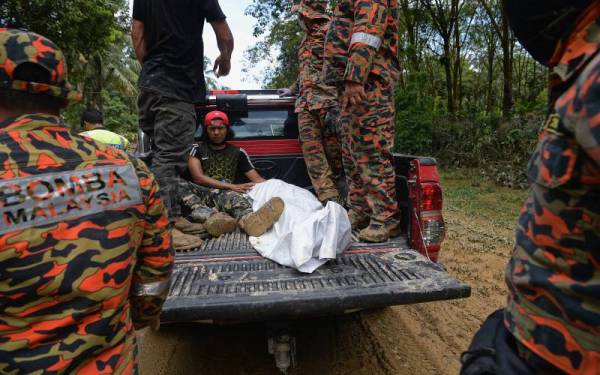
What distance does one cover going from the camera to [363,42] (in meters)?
2.80

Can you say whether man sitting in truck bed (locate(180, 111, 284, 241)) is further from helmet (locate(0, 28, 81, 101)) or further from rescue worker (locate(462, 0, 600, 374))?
rescue worker (locate(462, 0, 600, 374))

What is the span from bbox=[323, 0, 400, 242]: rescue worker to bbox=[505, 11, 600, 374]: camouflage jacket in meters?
Result: 1.87

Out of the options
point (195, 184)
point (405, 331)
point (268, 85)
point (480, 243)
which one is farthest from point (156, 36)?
point (268, 85)

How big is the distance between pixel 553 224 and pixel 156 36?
275 centimetres

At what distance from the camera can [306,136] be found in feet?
13.6

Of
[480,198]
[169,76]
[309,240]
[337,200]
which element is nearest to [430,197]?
[309,240]

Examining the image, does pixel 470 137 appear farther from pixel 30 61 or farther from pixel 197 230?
pixel 30 61

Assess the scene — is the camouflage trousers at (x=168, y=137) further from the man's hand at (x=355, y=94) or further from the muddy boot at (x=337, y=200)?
the muddy boot at (x=337, y=200)

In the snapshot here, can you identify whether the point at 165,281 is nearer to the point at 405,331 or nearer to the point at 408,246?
the point at 408,246

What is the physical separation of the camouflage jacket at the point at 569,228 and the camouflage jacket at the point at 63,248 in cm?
111

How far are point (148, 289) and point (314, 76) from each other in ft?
10.1

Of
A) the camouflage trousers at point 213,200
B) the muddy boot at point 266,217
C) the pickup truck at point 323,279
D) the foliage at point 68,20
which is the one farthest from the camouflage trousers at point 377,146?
the foliage at point 68,20

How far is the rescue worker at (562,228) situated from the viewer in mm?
905

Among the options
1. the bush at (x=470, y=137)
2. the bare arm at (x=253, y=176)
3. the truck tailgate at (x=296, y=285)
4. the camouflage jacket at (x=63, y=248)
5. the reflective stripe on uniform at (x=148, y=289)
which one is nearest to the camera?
the camouflage jacket at (x=63, y=248)
